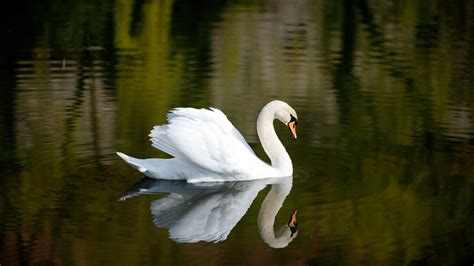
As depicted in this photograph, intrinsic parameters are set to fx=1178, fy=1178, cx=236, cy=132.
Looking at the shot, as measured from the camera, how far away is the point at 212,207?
30.3 feet

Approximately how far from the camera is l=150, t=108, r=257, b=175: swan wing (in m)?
9.73

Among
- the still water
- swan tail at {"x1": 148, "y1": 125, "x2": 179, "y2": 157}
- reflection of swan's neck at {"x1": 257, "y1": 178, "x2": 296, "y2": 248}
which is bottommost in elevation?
reflection of swan's neck at {"x1": 257, "y1": 178, "x2": 296, "y2": 248}

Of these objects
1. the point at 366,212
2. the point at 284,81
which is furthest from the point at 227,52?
the point at 366,212

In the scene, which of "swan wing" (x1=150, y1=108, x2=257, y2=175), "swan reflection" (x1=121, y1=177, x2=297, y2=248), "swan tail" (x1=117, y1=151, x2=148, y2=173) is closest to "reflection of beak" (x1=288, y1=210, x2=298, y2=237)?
"swan reflection" (x1=121, y1=177, x2=297, y2=248)

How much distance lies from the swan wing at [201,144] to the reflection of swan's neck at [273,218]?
363mm

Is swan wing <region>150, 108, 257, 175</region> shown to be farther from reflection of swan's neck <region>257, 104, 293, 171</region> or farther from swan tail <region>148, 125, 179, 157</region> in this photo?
reflection of swan's neck <region>257, 104, 293, 171</region>

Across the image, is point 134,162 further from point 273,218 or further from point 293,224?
A: point 293,224

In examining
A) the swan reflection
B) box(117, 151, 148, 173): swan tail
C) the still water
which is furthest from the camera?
box(117, 151, 148, 173): swan tail

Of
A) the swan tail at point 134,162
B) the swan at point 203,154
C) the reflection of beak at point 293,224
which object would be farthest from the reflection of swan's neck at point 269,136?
the reflection of beak at point 293,224

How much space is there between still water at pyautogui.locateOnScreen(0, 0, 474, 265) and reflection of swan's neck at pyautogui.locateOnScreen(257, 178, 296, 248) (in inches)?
1.0

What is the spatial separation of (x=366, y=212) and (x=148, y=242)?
176cm

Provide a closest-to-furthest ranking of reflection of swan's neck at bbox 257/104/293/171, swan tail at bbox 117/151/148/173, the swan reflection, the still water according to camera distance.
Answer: the still water < the swan reflection < swan tail at bbox 117/151/148/173 < reflection of swan's neck at bbox 257/104/293/171

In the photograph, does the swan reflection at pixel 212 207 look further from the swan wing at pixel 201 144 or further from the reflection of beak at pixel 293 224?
the swan wing at pixel 201 144

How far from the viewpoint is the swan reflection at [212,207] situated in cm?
845
